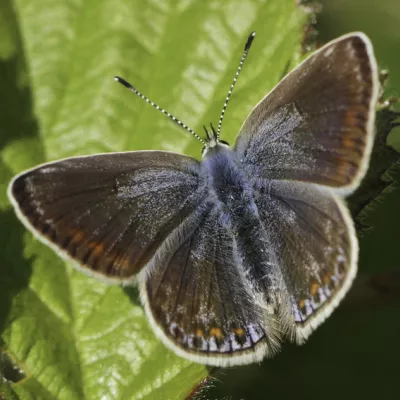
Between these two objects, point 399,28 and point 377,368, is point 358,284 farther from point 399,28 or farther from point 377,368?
point 399,28

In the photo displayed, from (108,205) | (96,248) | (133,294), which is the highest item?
(108,205)

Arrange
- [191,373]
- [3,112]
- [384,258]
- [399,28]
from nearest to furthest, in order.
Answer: [191,373] < [3,112] < [384,258] < [399,28]

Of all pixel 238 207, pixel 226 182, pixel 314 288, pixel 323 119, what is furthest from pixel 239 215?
pixel 323 119

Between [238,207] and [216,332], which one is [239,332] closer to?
[216,332]

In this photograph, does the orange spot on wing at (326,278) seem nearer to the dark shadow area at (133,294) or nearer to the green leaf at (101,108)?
the green leaf at (101,108)

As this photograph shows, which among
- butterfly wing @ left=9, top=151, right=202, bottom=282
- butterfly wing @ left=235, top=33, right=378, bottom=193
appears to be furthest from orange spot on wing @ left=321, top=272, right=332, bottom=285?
butterfly wing @ left=9, top=151, right=202, bottom=282

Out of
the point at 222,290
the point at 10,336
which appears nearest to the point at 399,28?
the point at 222,290
